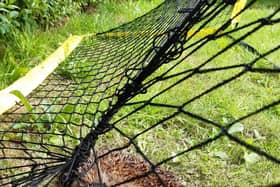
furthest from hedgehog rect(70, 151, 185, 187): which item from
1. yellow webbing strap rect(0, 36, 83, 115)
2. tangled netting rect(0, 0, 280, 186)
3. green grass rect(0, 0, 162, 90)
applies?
green grass rect(0, 0, 162, 90)

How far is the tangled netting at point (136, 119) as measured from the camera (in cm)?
106

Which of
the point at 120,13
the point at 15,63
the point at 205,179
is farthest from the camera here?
the point at 120,13

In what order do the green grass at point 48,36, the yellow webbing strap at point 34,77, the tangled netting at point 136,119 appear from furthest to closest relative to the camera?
the green grass at point 48,36
the yellow webbing strap at point 34,77
the tangled netting at point 136,119

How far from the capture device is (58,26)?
2848 millimetres

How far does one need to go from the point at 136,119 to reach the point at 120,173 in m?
0.51

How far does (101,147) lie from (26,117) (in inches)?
13.7

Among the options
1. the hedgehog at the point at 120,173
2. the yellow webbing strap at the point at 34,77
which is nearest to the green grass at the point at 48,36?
the yellow webbing strap at the point at 34,77

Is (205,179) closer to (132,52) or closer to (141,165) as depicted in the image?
(141,165)

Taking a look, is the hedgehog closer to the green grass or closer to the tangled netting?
the tangled netting

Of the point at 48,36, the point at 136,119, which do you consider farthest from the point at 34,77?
the point at 48,36

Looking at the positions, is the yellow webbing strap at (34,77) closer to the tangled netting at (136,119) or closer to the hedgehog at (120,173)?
the tangled netting at (136,119)

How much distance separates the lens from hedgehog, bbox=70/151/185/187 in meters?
1.11

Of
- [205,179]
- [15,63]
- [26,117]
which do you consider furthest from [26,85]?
[205,179]

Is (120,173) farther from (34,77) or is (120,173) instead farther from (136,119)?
(34,77)
